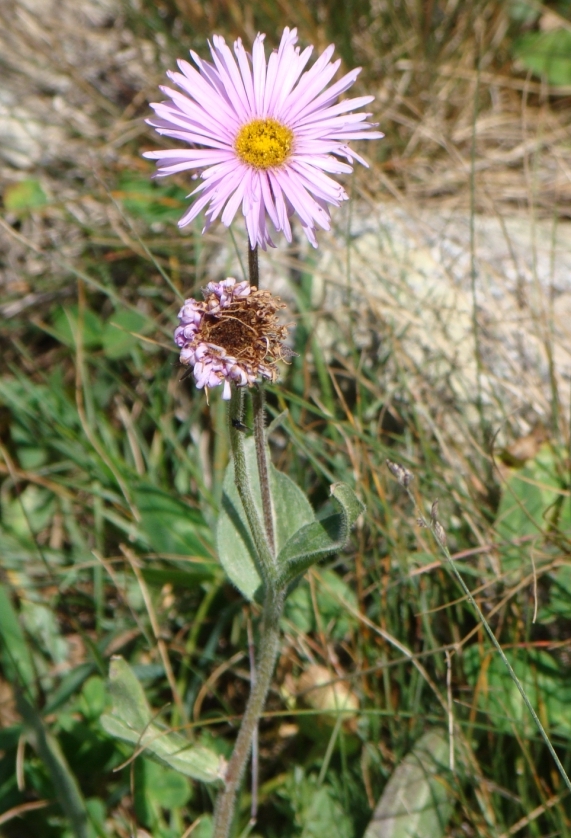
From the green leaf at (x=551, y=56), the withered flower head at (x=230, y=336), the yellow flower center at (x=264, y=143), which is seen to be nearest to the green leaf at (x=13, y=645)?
the withered flower head at (x=230, y=336)

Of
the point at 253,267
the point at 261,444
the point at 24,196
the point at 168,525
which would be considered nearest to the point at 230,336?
the point at 253,267

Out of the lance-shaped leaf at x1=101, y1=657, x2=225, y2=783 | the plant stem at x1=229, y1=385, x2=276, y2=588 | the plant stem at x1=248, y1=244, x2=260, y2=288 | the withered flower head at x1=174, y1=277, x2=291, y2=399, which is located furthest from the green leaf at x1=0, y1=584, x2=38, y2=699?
the plant stem at x1=248, y1=244, x2=260, y2=288

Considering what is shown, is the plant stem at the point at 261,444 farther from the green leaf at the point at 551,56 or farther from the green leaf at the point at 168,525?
the green leaf at the point at 551,56

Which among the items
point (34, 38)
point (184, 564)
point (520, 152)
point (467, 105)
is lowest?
point (184, 564)

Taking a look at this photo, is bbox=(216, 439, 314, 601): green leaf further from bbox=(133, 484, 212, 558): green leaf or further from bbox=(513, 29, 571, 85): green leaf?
bbox=(513, 29, 571, 85): green leaf

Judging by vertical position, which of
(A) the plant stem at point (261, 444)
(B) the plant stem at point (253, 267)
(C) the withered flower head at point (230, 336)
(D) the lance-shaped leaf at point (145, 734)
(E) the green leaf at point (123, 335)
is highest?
(E) the green leaf at point (123, 335)

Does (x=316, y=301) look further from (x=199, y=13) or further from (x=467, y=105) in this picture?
(x=199, y=13)

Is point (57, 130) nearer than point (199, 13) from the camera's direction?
No

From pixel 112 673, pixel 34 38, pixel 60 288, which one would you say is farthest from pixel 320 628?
pixel 34 38
